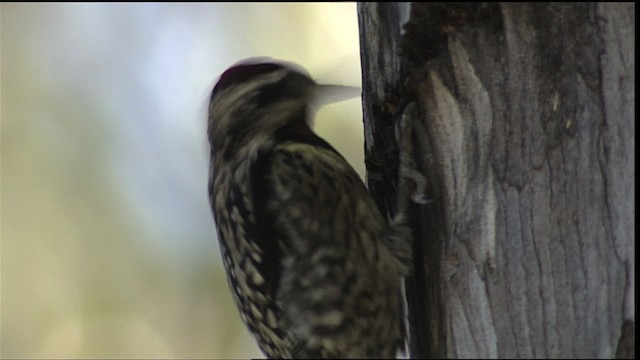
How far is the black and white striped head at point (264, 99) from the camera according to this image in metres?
2.55

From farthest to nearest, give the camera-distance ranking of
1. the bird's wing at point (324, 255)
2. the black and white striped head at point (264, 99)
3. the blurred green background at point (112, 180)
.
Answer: the blurred green background at point (112, 180) → the black and white striped head at point (264, 99) → the bird's wing at point (324, 255)

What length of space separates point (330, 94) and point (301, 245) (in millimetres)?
475

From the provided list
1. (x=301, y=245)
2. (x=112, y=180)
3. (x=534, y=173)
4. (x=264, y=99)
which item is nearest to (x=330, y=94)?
(x=264, y=99)

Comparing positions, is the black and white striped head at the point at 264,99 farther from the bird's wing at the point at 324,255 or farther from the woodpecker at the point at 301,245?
the bird's wing at the point at 324,255

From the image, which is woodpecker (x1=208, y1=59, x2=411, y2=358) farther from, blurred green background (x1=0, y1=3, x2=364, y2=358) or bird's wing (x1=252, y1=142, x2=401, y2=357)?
blurred green background (x1=0, y1=3, x2=364, y2=358)

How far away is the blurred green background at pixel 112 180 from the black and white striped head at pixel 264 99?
97.0 inches

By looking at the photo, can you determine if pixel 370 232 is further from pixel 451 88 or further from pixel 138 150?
pixel 138 150

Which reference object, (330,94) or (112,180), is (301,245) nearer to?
(330,94)

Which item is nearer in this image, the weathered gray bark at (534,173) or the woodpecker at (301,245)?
the weathered gray bark at (534,173)

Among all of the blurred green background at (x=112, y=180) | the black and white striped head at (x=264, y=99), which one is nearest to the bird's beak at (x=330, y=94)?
the black and white striped head at (x=264, y=99)

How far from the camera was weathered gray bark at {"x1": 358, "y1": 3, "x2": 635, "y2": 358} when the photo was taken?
6.46 feet

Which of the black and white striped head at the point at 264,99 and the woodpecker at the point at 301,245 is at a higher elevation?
the black and white striped head at the point at 264,99

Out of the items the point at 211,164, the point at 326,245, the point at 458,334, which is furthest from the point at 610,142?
the point at 211,164

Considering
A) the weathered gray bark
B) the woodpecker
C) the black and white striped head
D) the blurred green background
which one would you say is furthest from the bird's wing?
the blurred green background
